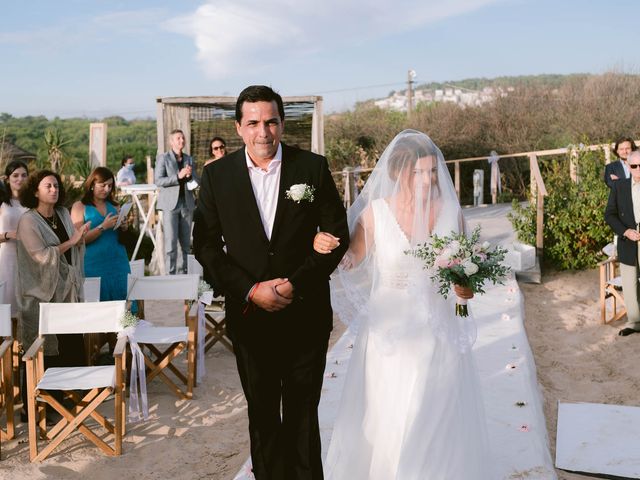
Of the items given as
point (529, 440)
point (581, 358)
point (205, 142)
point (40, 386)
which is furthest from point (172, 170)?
point (529, 440)

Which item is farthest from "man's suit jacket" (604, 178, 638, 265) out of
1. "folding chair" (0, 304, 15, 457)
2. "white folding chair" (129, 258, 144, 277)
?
"folding chair" (0, 304, 15, 457)

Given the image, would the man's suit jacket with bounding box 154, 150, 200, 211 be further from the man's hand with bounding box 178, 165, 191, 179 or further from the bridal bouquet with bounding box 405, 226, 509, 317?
the bridal bouquet with bounding box 405, 226, 509, 317

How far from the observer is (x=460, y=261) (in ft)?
10.9

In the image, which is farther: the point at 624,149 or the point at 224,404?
the point at 624,149

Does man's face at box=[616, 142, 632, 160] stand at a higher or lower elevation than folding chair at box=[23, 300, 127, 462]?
higher

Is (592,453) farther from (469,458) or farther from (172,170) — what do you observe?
(172,170)

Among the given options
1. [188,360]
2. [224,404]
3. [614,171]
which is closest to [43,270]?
[188,360]

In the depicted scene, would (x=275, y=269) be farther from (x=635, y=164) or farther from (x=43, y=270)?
(x=635, y=164)

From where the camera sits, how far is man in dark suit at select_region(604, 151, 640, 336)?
6987 millimetres

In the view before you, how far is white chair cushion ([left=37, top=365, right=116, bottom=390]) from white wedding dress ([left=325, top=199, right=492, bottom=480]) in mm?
1857

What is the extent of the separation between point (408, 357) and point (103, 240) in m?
3.85

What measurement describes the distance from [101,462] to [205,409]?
3.94 ft

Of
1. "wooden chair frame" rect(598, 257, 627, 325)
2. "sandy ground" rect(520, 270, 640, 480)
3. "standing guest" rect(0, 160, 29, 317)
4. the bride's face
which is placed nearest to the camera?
the bride's face

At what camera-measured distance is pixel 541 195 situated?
1024cm
